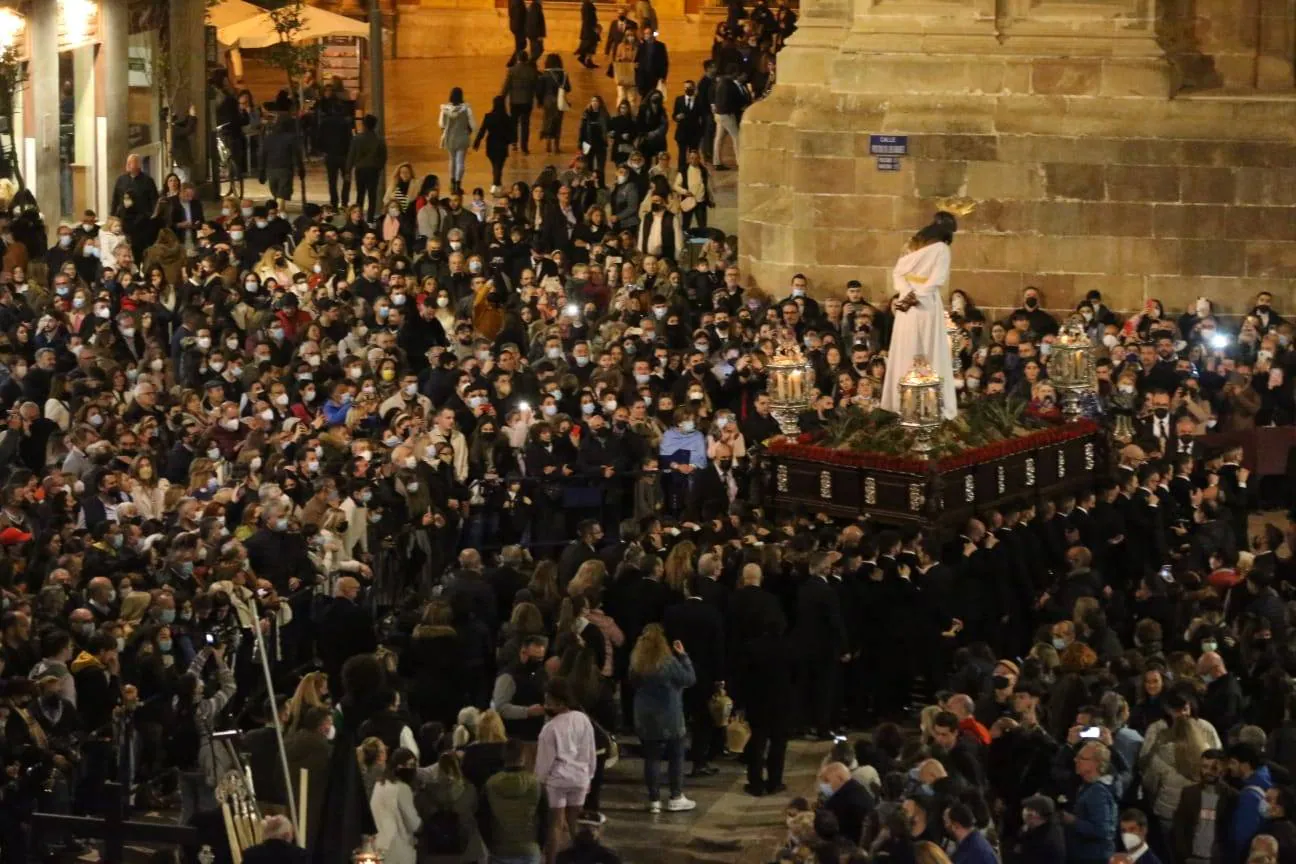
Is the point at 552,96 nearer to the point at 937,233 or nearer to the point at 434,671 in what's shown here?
the point at 937,233

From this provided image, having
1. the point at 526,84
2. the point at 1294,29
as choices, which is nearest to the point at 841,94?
the point at 1294,29

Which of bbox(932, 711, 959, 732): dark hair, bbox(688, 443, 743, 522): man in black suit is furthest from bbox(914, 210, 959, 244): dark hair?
bbox(932, 711, 959, 732): dark hair

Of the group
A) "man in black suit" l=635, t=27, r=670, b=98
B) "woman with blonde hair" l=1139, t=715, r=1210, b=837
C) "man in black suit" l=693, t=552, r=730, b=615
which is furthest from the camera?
"man in black suit" l=635, t=27, r=670, b=98

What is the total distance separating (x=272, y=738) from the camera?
17.6m

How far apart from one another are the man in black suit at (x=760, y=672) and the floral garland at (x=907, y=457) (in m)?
3.62

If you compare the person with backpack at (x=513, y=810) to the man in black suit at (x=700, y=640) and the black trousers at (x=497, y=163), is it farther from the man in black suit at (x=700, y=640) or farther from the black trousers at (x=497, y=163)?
the black trousers at (x=497, y=163)

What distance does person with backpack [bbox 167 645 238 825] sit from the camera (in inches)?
721

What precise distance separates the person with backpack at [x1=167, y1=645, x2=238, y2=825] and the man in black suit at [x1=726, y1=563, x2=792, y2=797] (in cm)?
342

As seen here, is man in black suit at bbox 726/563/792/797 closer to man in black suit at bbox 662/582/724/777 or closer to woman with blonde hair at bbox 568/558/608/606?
man in black suit at bbox 662/582/724/777

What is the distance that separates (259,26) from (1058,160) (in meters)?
14.9

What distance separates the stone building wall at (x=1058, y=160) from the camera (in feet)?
106

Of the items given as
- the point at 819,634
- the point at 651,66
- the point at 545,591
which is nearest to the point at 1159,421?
the point at 819,634

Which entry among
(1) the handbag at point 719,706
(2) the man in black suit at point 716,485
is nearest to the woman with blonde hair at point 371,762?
(1) the handbag at point 719,706

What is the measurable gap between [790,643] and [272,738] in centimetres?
442
